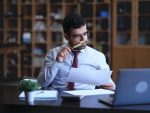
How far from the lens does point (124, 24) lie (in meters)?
6.31

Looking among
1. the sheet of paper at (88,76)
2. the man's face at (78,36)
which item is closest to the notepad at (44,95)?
the sheet of paper at (88,76)

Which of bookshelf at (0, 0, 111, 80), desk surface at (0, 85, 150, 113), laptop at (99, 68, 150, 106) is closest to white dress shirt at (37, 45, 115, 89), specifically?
desk surface at (0, 85, 150, 113)

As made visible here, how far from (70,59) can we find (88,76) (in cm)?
42

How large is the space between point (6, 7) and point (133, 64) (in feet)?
8.00

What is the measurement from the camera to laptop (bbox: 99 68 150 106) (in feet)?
6.40

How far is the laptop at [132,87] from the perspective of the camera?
76.8 inches

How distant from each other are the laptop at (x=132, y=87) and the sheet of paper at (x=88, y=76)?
0.35 metres

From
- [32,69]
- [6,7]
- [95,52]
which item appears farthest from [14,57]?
[95,52]

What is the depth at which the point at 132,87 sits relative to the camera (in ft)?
6.51

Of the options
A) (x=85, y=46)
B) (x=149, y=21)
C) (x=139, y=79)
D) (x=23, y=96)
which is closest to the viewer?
(x=139, y=79)

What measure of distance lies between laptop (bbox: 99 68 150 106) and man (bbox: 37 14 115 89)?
0.54 m

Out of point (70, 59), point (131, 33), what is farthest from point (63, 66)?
point (131, 33)

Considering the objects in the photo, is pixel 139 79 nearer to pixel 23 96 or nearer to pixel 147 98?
pixel 147 98

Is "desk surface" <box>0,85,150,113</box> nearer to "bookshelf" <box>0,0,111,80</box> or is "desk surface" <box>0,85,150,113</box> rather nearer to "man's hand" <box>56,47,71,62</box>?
"man's hand" <box>56,47,71,62</box>
